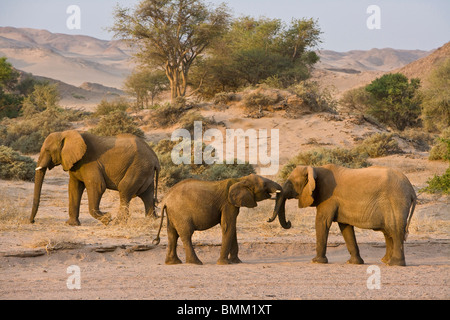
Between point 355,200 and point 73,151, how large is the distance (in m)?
5.39

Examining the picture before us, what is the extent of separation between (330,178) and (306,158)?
10446mm

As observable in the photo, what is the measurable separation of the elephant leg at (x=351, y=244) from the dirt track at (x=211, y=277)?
277mm

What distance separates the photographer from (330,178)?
8594 millimetres

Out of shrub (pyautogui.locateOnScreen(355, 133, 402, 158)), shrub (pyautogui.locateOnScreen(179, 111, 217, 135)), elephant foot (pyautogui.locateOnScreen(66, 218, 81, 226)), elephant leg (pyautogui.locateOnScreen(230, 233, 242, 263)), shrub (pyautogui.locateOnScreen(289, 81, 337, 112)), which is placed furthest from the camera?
shrub (pyautogui.locateOnScreen(289, 81, 337, 112))

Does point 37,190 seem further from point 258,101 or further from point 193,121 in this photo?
point 258,101

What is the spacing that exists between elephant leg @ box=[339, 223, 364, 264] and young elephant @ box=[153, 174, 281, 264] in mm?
1177

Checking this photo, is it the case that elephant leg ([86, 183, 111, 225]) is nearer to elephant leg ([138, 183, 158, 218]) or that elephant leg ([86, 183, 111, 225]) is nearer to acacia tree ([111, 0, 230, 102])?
elephant leg ([138, 183, 158, 218])

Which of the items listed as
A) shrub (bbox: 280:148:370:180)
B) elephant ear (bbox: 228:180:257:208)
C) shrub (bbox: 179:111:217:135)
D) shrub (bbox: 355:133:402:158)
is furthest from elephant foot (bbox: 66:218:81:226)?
shrub (bbox: 179:111:217:135)

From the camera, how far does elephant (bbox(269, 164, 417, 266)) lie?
821cm

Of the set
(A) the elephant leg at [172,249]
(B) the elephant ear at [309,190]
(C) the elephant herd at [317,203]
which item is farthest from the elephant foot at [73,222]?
(B) the elephant ear at [309,190]

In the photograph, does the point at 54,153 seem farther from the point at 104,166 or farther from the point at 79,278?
the point at 79,278

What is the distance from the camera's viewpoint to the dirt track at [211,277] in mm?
6242

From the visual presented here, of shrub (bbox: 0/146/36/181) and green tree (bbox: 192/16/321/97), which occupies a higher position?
green tree (bbox: 192/16/321/97)
